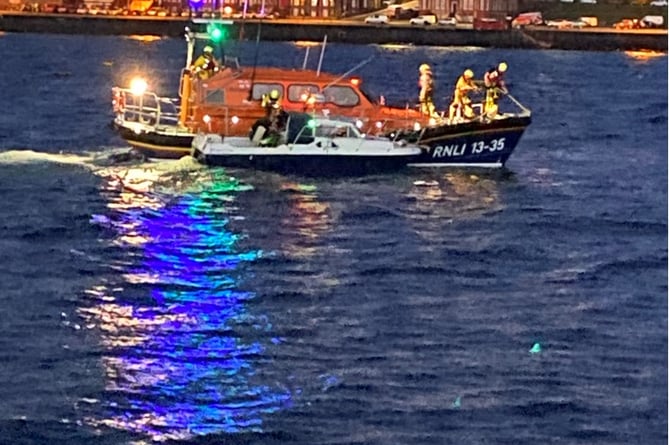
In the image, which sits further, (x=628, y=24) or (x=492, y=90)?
(x=628, y=24)

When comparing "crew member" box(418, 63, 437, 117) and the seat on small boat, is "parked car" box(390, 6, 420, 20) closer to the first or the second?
"crew member" box(418, 63, 437, 117)

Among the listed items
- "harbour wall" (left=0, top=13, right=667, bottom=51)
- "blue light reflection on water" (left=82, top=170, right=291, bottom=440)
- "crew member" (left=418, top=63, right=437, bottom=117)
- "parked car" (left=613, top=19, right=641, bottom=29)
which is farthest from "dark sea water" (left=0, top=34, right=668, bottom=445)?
"parked car" (left=613, top=19, right=641, bottom=29)

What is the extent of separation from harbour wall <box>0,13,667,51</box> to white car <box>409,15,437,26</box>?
2.70 metres

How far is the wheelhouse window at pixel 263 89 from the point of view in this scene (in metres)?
32.4

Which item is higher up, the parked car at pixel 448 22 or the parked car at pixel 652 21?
the parked car at pixel 652 21

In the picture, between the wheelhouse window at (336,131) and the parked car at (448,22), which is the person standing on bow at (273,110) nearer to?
the wheelhouse window at (336,131)

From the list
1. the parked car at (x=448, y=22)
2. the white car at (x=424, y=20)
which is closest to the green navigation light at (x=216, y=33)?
the white car at (x=424, y=20)

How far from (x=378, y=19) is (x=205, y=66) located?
89.6 meters

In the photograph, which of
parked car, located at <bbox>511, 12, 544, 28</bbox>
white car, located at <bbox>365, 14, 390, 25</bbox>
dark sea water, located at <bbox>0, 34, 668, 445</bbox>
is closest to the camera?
dark sea water, located at <bbox>0, 34, 668, 445</bbox>

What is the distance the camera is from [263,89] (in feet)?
107

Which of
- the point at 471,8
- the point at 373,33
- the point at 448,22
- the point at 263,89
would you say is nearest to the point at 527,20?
the point at 448,22

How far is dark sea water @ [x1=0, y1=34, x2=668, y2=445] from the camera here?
17422 millimetres

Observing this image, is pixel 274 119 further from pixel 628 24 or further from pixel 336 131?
pixel 628 24

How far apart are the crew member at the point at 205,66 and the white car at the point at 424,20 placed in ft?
283
